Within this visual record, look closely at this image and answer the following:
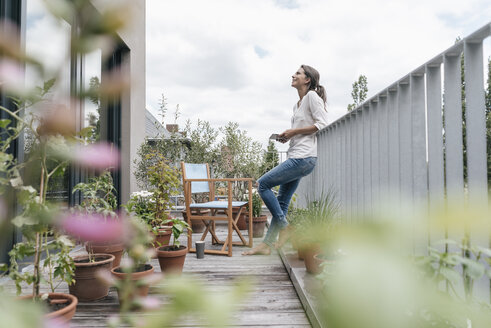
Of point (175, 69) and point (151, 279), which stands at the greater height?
point (175, 69)

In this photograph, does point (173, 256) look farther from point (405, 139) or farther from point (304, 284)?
point (405, 139)

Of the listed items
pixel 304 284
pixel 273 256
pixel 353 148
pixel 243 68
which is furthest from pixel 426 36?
pixel 273 256

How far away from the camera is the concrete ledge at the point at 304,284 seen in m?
1.66

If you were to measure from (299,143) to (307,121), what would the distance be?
21cm

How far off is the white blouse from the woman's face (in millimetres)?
162

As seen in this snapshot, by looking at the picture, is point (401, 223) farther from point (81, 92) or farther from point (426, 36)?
point (426, 36)

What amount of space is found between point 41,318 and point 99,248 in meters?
2.47

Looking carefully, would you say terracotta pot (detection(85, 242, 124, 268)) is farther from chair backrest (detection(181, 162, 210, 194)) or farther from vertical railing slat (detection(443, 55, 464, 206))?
vertical railing slat (detection(443, 55, 464, 206))

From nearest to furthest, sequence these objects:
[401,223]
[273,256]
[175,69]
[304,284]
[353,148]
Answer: [401,223], [175,69], [304,284], [353,148], [273,256]

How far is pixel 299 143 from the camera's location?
2.87 meters

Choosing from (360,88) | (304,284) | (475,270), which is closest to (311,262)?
(304,284)

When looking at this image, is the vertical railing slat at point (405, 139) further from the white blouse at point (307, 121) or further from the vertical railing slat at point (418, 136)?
the white blouse at point (307, 121)

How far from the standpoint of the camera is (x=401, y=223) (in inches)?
5.9

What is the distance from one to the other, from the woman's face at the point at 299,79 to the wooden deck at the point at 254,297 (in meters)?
1.55
